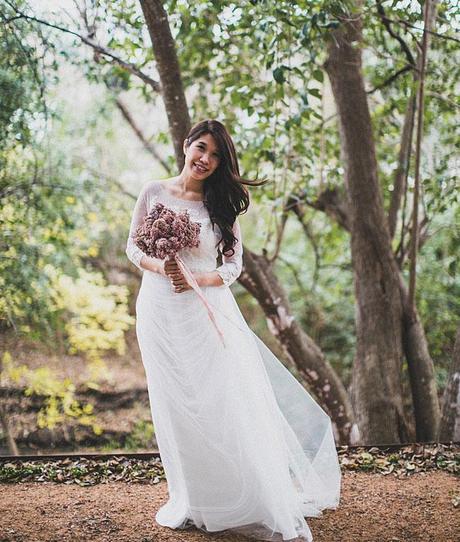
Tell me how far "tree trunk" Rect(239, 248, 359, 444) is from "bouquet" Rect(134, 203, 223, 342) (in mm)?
1964

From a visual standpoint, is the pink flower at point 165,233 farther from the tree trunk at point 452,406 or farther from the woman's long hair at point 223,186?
Result: the tree trunk at point 452,406

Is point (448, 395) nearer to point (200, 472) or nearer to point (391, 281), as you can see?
point (391, 281)

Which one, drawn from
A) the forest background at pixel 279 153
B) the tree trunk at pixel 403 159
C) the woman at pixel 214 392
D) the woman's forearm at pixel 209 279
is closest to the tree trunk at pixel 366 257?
the forest background at pixel 279 153

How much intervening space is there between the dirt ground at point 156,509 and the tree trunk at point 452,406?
0.55 meters

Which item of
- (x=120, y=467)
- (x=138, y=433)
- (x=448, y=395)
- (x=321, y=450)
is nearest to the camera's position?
(x=321, y=450)

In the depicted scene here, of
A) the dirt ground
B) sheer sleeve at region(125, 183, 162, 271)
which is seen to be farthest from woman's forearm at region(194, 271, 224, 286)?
the dirt ground

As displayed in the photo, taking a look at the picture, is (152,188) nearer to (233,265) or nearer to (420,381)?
(233,265)

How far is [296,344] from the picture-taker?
525cm

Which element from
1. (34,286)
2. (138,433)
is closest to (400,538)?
(34,286)

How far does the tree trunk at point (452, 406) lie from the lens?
4195 millimetres

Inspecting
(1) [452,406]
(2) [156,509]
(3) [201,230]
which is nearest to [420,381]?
(1) [452,406]

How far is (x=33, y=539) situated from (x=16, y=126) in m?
3.05

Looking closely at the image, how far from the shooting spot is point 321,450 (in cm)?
334

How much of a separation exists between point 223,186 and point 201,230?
1.04 ft
